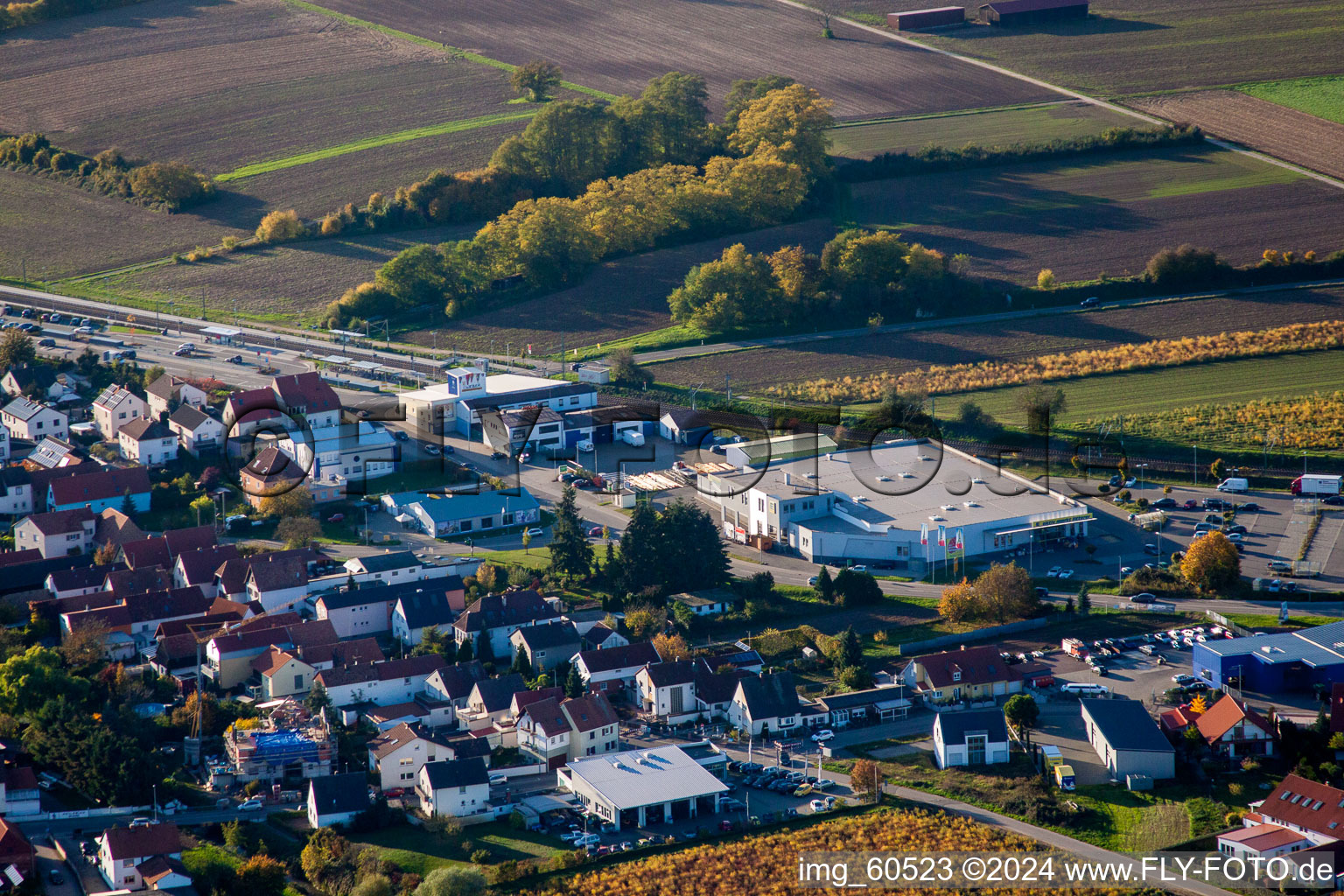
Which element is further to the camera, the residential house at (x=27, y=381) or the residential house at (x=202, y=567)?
the residential house at (x=27, y=381)

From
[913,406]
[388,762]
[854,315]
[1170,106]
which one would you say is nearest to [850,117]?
[1170,106]

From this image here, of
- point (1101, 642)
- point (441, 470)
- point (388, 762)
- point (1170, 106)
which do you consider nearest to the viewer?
point (388, 762)

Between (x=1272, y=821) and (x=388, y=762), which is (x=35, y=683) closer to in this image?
(x=388, y=762)

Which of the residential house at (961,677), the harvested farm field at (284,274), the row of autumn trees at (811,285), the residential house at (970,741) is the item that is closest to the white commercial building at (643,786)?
the residential house at (970,741)

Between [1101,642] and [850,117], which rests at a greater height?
[850,117]

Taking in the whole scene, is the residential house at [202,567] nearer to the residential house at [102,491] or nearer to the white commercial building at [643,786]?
the residential house at [102,491]

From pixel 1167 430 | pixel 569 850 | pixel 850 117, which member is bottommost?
pixel 569 850

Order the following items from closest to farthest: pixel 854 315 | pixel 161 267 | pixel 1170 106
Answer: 1. pixel 854 315
2. pixel 161 267
3. pixel 1170 106

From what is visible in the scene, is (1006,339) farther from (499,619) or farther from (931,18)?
(931,18)
